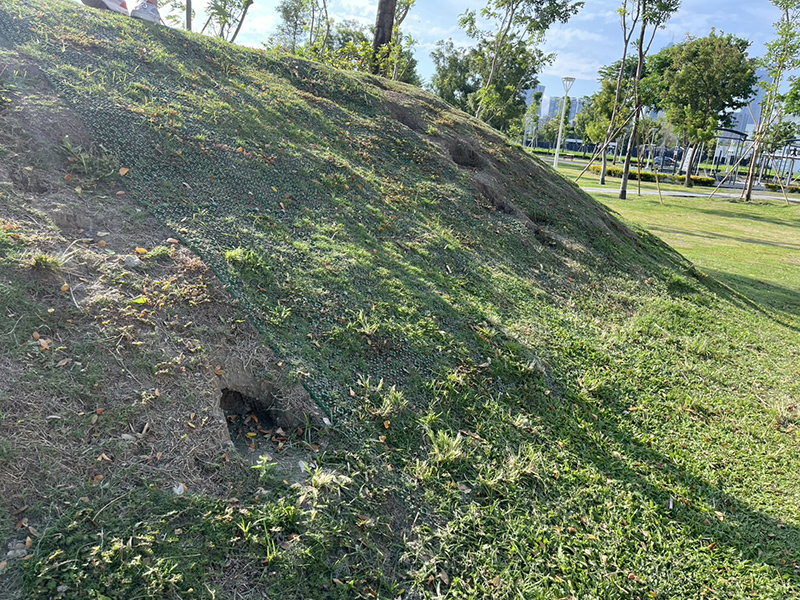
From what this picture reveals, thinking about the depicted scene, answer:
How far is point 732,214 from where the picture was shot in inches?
870

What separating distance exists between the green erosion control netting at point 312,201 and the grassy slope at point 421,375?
0.09 ft

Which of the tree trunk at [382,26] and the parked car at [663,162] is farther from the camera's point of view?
the parked car at [663,162]

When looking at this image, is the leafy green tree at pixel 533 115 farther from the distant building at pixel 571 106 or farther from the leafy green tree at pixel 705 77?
→ the leafy green tree at pixel 705 77

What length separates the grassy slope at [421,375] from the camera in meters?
2.41

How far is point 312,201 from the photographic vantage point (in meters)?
5.11

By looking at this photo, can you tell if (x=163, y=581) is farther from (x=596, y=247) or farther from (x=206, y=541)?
(x=596, y=247)

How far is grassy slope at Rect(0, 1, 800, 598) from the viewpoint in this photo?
7.91ft

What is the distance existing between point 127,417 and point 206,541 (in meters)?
0.79

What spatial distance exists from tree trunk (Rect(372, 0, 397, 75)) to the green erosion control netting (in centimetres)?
295

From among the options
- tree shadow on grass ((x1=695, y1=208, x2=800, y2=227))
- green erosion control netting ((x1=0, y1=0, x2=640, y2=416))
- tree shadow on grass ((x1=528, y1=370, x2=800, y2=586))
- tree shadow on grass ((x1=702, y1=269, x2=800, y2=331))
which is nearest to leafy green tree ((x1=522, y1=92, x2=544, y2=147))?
tree shadow on grass ((x1=695, y1=208, x2=800, y2=227))

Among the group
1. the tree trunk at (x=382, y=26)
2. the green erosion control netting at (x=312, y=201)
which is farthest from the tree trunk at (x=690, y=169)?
the green erosion control netting at (x=312, y=201)

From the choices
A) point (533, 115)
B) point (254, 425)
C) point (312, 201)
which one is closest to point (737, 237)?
point (312, 201)

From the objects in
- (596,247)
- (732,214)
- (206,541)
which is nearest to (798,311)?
(596,247)

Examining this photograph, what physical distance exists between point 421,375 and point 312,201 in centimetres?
244
